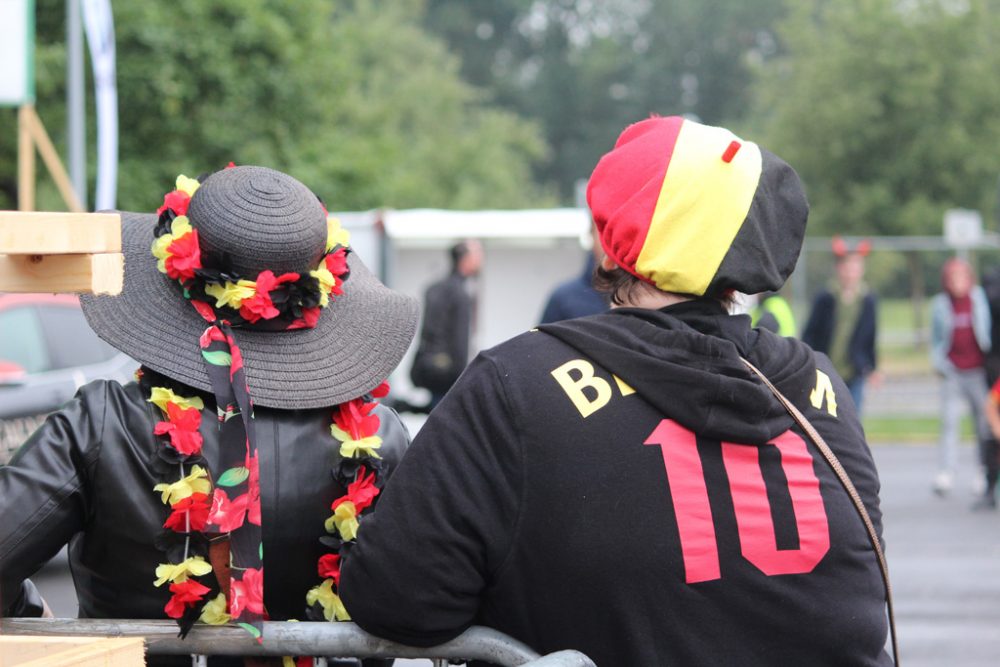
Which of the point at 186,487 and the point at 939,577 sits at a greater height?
the point at 186,487

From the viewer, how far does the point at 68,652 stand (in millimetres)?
1725

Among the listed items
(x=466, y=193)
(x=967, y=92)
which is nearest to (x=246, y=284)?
(x=967, y=92)

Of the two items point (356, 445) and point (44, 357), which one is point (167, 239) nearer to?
point (356, 445)

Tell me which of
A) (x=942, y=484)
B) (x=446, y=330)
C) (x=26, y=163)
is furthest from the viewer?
(x=26, y=163)

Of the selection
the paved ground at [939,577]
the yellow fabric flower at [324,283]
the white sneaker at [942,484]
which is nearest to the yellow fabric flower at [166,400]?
the yellow fabric flower at [324,283]

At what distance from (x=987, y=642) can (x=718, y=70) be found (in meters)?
63.7

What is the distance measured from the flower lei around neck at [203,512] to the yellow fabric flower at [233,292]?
0.18m

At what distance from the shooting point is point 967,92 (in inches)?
1218

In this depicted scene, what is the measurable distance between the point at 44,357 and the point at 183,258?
634 centimetres

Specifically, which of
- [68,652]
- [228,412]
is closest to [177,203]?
[228,412]

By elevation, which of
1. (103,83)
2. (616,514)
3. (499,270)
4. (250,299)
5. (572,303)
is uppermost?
(250,299)

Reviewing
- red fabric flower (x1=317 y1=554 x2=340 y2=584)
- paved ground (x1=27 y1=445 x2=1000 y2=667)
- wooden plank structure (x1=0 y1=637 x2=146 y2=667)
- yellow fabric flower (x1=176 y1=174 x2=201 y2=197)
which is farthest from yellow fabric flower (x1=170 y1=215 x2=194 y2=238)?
paved ground (x1=27 y1=445 x2=1000 y2=667)

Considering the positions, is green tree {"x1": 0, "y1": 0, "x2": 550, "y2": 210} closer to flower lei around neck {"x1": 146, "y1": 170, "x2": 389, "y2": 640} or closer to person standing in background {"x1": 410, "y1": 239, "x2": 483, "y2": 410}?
person standing in background {"x1": 410, "y1": 239, "x2": 483, "y2": 410}

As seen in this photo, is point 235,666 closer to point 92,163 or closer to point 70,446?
point 70,446
